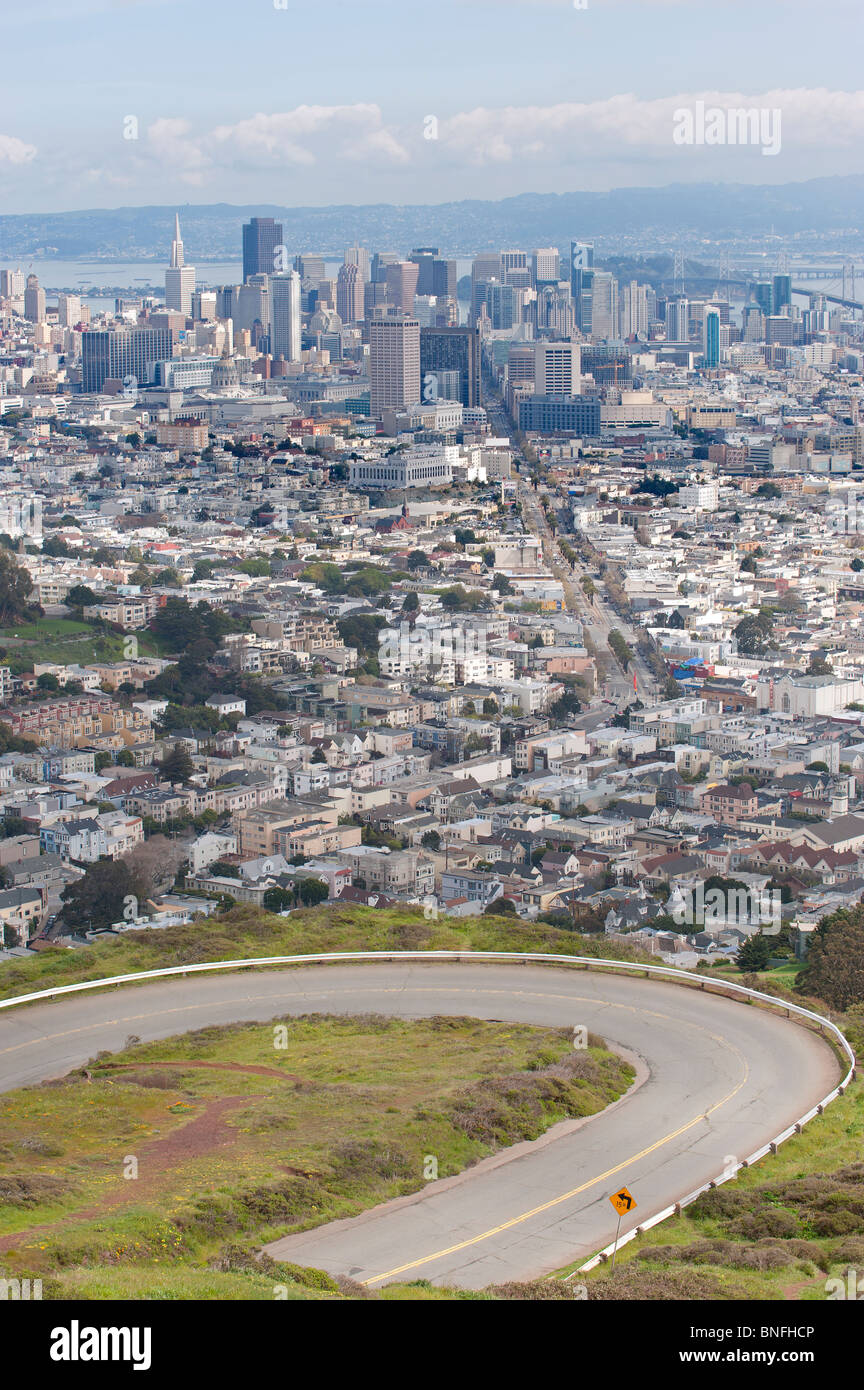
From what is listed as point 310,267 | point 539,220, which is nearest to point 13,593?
point 310,267

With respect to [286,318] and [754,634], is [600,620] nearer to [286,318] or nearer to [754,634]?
[754,634]

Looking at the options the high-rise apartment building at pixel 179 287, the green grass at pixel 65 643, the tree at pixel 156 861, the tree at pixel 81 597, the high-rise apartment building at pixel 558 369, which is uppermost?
the high-rise apartment building at pixel 179 287

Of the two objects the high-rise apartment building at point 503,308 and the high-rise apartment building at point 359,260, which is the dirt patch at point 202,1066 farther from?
the high-rise apartment building at point 359,260

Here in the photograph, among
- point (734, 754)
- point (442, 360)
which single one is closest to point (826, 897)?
point (734, 754)

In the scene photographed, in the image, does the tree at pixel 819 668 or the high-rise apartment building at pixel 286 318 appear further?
the high-rise apartment building at pixel 286 318

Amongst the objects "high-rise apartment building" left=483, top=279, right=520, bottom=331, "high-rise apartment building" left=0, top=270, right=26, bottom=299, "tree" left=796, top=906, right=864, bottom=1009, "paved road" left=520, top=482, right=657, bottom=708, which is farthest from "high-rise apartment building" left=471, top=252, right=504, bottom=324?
"tree" left=796, top=906, right=864, bottom=1009

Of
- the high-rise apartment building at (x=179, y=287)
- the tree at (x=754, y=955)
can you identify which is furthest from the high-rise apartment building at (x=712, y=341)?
the tree at (x=754, y=955)
